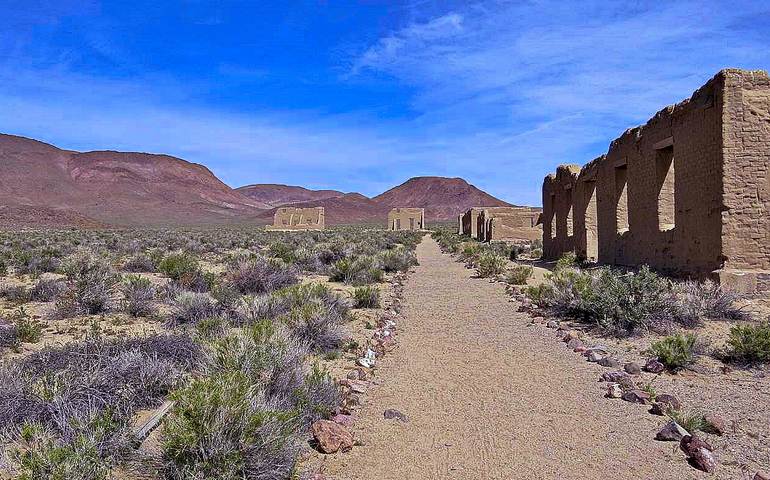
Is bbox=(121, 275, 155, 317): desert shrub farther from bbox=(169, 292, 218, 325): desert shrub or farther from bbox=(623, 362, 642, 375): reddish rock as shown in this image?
bbox=(623, 362, 642, 375): reddish rock

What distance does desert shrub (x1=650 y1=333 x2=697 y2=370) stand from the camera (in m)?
6.10

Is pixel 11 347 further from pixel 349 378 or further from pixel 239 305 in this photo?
pixel 349 378

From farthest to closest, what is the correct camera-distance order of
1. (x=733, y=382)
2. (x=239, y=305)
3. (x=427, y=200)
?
(x=427, y=200) < (x=239, y=305) < (x=733, y=382)

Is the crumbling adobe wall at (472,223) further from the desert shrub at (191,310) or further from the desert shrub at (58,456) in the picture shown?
the desert shrub at (58,456)

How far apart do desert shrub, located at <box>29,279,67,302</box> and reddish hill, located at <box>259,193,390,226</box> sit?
4426 inches

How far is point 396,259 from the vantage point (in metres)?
18.9

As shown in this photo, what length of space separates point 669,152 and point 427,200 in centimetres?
16027

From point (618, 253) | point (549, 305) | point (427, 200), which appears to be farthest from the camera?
point (427, 200)

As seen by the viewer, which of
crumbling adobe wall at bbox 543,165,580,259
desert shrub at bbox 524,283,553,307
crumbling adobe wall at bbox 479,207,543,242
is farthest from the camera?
crumbling adobe wall at bbox 479,207,543,242

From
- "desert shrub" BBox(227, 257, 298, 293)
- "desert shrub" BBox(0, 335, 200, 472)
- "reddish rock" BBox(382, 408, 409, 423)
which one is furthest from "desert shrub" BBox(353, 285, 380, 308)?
"reddish rock" BBox(382, 408, 409, 423)

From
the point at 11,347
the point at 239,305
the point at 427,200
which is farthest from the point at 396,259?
the point at 427,200

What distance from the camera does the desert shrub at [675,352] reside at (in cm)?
610

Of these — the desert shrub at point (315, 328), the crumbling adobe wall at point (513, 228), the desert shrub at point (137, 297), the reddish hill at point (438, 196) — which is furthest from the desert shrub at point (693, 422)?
the reddish hill at point (438, 196)

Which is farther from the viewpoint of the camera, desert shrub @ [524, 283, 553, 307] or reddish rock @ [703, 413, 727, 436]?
desert shrub @ [524, 283, 553, 307]
